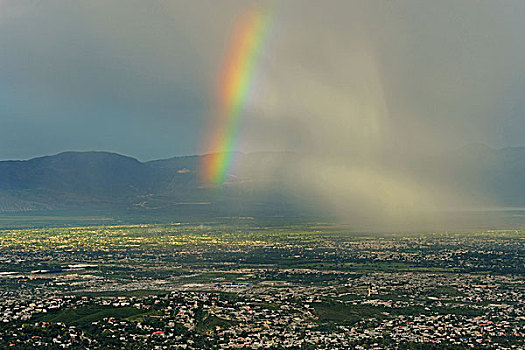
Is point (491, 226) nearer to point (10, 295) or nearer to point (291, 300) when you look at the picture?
point (291, 300)

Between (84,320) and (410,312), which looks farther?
(410,312)

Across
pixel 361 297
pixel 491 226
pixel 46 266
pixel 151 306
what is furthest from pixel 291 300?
pixel 491 226

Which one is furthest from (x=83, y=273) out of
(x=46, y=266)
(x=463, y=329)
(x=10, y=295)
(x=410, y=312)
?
(x=463, y=329)

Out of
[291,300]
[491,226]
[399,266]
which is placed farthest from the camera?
[491,226]

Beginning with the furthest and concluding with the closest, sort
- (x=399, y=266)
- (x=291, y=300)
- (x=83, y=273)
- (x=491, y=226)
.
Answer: (x=491, y=226), (x=399, y=266), (x=83, y=273), (x=291, y=300)

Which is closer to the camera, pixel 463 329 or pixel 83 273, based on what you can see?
pixel 463 329

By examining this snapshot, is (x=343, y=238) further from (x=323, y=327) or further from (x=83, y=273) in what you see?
(x=323, y=327)
